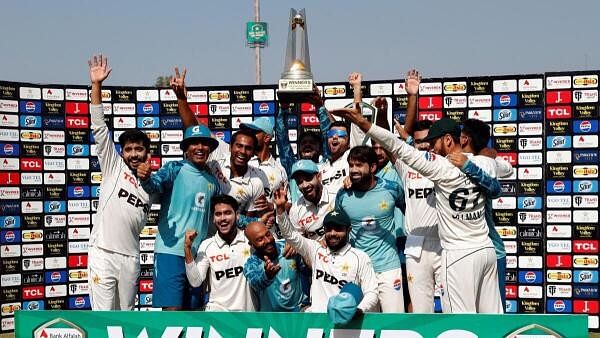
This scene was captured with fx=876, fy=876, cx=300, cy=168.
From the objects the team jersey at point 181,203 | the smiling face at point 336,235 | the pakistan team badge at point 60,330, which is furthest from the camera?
the team jersey at point 181,203

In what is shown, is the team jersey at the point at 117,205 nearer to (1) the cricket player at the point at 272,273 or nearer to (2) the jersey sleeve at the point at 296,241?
(1) the cricket player at the point at 272,273

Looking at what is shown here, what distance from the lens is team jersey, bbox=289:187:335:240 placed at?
704 centimetres

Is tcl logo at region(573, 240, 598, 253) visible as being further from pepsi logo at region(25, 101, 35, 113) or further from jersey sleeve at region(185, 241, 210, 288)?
pepsi logo at region(25, 101, 35, 113)

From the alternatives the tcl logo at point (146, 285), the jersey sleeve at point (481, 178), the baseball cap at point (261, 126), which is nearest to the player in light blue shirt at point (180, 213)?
the baseball cap at point (261, 126)

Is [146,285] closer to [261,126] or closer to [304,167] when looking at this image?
[261,126]

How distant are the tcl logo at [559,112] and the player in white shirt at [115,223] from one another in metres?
5.31

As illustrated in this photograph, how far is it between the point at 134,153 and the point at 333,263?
6.57 ft

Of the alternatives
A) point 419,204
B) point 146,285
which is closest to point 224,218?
point 419,204

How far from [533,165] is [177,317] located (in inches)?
251

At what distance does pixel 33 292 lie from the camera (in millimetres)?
10625

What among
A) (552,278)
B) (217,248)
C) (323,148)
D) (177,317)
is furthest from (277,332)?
(552,278)

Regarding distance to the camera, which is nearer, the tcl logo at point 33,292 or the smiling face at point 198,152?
the smiling face at point 198,152

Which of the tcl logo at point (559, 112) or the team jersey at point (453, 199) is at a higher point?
the tcl logo at point (559, 112)

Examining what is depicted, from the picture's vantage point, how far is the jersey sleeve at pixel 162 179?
6871mm
